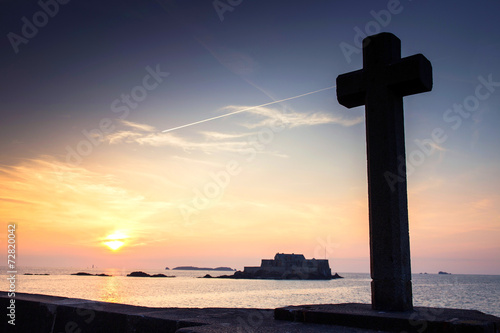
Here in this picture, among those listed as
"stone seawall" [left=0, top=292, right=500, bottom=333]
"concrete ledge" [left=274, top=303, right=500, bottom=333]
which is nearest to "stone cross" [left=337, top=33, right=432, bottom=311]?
"stone seawall" [left=0, top=292, right=500, bottom=333]

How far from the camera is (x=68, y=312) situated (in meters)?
4.67

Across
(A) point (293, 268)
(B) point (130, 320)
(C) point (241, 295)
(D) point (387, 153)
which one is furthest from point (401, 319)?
(A) point (293, 268)

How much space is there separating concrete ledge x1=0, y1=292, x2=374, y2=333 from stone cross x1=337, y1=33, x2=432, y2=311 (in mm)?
1044

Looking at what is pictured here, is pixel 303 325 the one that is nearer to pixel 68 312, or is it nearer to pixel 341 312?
pixel 341 312

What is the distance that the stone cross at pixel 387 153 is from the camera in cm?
446

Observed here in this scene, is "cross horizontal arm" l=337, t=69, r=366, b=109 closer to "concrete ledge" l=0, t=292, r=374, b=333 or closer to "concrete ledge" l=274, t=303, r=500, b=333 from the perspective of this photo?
"concrete ledge" l=274, t=303, r=500, b=333

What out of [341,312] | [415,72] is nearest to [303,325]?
[341,312]

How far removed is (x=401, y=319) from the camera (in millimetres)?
3566

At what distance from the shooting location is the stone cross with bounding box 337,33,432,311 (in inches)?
176

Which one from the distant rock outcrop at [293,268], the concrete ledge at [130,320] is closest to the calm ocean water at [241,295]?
the distant rock outcrop at [293,268]

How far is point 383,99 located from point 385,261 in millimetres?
1925

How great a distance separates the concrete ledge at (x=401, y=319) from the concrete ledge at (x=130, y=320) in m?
0.15

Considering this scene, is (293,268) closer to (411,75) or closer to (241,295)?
(241,295)

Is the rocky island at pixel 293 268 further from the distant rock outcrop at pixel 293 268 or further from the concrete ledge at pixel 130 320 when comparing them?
the concrete ledge at pixel 130 320
